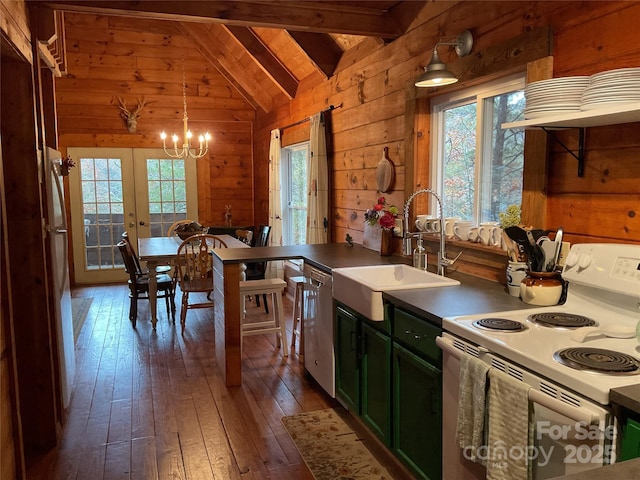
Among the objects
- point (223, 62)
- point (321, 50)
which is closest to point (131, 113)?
point (223, 62)

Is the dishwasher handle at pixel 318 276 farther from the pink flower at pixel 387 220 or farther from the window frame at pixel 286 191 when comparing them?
the window frame at pixel 286 191

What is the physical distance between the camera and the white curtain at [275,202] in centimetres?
610

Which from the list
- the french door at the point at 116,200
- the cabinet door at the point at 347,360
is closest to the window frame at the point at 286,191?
the french door at the point at 116,200

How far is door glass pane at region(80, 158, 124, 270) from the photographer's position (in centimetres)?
698

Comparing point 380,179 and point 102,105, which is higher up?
point 102,105

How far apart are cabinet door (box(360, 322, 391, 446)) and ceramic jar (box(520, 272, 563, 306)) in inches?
25.3

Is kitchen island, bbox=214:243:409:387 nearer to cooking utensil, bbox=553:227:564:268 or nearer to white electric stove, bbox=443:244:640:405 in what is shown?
cooking utensil, bbox=553:227:564:268

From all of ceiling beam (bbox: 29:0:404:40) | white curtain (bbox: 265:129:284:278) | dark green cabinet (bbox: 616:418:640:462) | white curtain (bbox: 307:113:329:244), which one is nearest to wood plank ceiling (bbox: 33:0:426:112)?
ceiling beam (bbox: 29:0:404:40)

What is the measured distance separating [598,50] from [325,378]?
2.20 metres

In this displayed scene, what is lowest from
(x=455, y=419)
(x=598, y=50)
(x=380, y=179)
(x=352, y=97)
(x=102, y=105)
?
(x=455, y=419)

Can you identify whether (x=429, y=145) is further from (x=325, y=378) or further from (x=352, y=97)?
(x=325, y=378)

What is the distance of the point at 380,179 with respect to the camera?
3.57 metres

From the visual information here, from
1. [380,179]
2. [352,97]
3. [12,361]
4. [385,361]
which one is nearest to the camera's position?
[12,361]

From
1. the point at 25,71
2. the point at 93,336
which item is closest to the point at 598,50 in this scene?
the point at 25,71
